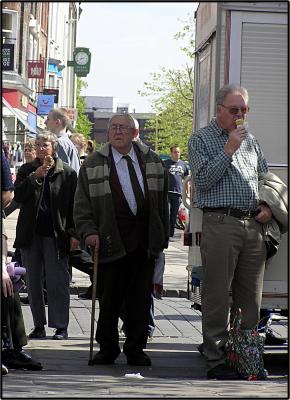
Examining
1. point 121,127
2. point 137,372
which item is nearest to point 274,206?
point 121,127

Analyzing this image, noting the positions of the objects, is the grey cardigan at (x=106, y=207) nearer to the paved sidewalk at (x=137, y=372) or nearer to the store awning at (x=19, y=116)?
the paved sidewalk at (x=137, y=372)

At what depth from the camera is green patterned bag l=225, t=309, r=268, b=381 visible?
8.64 m

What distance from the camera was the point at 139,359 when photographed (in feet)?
30.3

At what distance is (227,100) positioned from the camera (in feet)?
28.8

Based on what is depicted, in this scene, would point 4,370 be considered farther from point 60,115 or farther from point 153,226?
point 60,115

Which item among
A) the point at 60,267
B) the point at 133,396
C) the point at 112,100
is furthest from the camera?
the point at 112,100

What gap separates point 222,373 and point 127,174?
1.76 meters

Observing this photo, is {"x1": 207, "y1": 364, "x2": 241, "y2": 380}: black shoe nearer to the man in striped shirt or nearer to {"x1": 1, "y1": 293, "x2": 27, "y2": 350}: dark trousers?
the man in striped shirt

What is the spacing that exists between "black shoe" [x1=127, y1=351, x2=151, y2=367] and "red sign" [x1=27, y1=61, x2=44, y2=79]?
4503cm

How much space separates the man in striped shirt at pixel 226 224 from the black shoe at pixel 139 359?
59 cm

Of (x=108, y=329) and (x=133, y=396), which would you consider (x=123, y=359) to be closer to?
(x=108, y=329)

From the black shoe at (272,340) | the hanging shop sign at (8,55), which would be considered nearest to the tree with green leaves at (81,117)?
the hanging shop sign at (8,55)

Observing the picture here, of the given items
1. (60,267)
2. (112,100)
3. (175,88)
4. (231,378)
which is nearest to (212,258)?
(231,378)

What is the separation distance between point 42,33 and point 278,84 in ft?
178
